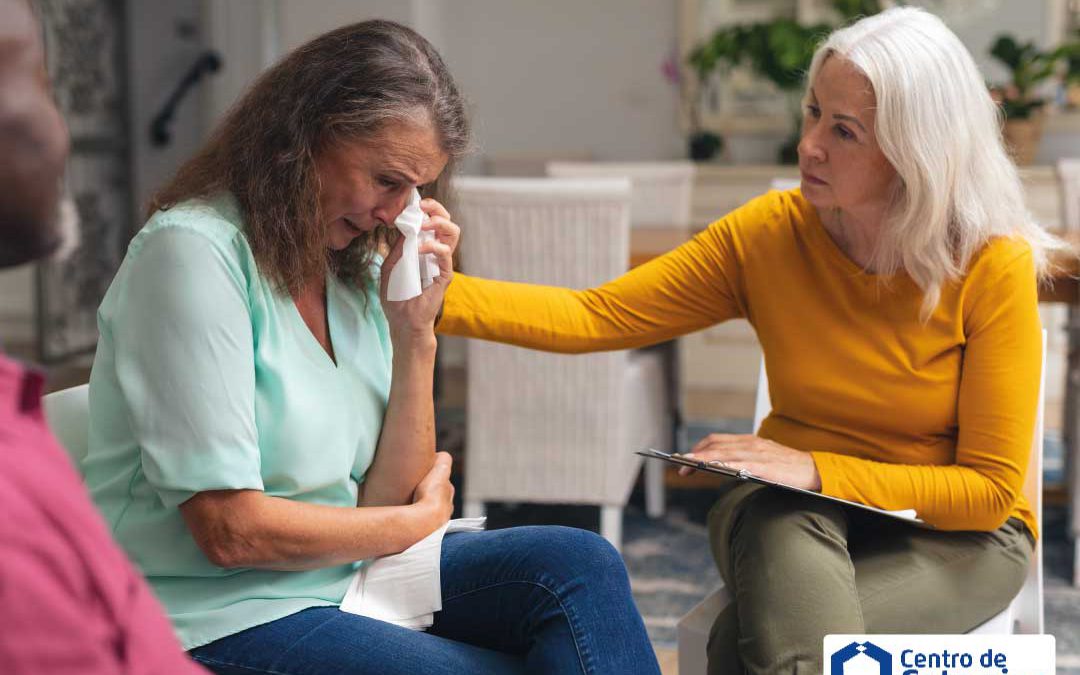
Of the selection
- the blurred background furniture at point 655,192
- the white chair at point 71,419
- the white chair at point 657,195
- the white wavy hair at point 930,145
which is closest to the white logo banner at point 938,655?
the white wavy hair at point 930,145

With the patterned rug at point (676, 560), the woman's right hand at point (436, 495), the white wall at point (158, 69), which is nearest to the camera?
the woman's right hand at point (436, 495)

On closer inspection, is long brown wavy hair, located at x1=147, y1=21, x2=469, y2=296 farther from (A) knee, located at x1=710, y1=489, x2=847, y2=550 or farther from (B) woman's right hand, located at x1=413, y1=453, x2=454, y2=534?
(A) knee, located at x1=710, y1=489, x2=847, y2=550

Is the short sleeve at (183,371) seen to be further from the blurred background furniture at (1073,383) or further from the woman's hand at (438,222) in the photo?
the blurred background furniture at (1073,383)

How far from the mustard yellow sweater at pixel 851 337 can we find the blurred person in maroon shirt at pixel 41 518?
913mm

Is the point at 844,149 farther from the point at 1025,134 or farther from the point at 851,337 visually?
the point at 1025,134

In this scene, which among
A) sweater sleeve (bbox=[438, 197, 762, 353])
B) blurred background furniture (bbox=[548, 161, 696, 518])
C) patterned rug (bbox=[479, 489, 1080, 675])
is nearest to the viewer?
sweater sleeve (bbox=[438, 197, 762, 353])

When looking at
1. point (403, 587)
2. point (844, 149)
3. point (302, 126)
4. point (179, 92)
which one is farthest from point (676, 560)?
point (179, 92)

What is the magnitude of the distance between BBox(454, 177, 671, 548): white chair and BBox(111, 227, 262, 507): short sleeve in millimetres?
1417

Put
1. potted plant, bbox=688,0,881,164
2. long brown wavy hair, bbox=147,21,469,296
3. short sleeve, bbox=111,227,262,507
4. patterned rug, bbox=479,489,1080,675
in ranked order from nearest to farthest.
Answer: short sleeve, bbox=111,227,262,507 → long brown wavy hair, bbox=147,21,469,296 → patterned rug, bbox=479,489,1080,675 → potted plant, bbox=688,0,881,164

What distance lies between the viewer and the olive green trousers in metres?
1.34

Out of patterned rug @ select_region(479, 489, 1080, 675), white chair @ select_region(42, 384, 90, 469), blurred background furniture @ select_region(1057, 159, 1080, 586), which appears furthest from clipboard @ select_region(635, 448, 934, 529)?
blurred background furniture @ select_region(1057, 159, 1080, 586)

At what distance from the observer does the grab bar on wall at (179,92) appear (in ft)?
16.2

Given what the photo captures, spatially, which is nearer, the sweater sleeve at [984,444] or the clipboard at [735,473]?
the clipboard at [735,473]

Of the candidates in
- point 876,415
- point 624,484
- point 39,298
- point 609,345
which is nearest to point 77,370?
point 39,298
